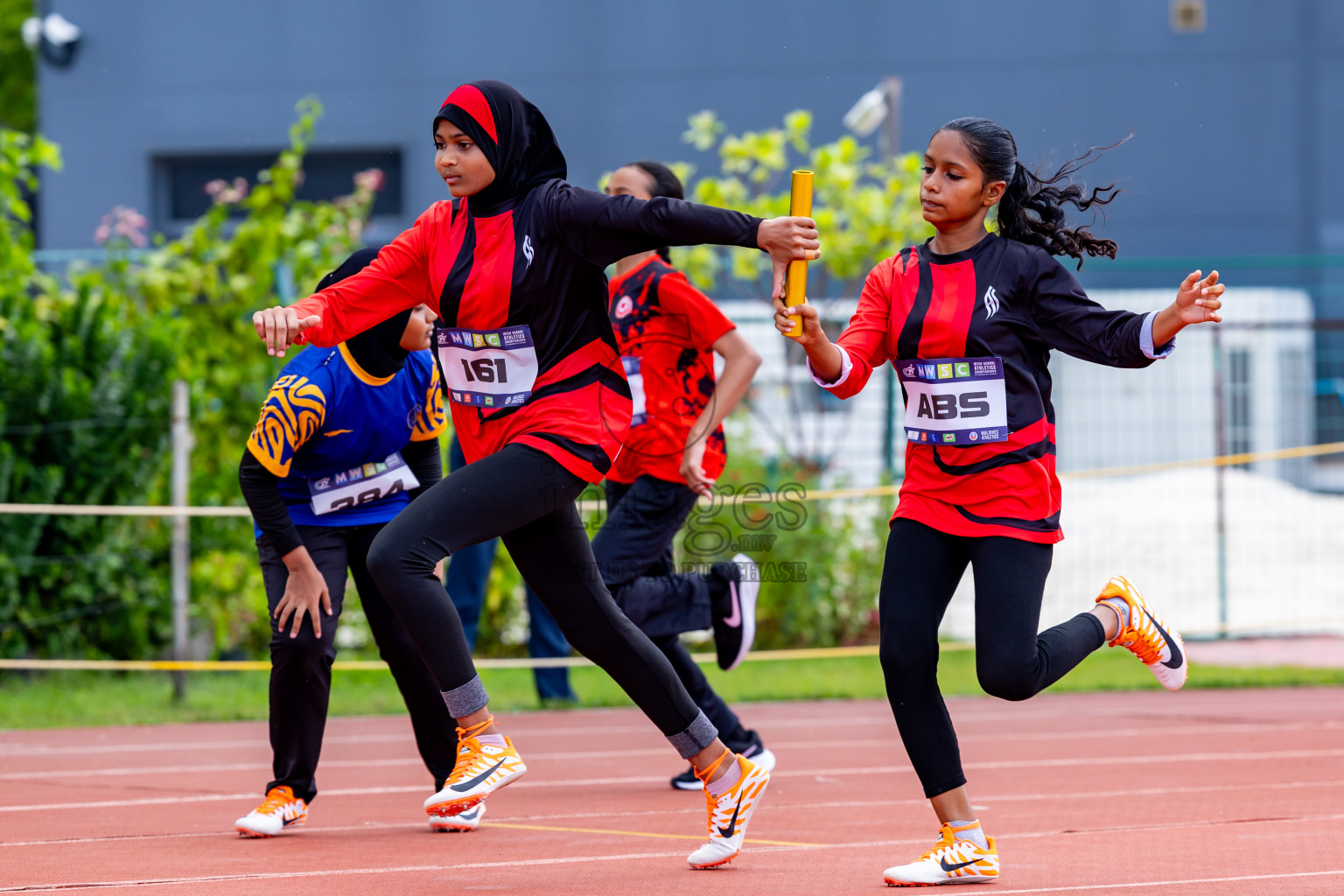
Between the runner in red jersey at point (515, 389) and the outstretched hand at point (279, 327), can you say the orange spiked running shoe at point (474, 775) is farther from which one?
the outstretched hand at point (279, 327)

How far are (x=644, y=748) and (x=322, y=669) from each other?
264cm

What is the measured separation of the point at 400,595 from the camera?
3906 millimetres

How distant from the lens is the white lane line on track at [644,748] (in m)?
6.45


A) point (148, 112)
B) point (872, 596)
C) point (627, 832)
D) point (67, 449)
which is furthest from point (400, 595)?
point (148, 112)

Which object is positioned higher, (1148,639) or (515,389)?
(515,389)

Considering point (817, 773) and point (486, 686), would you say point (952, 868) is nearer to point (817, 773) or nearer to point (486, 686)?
point (817, 773)

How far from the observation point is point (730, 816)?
13.6 ft

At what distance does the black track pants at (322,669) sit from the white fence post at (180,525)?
169 inches

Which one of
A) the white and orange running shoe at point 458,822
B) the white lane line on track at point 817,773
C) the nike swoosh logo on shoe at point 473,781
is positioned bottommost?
the white lane line on track at point 817,773

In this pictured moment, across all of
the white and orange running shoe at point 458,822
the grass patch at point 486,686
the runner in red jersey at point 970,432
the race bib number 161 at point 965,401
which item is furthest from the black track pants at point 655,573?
the grass patch at point 486,686

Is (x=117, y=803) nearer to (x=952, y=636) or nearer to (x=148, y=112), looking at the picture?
(x=952, y=636)

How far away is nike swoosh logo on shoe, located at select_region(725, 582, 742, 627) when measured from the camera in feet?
19.9

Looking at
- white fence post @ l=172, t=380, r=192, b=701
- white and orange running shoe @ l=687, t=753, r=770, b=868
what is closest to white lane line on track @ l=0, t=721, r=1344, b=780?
white fence post @ l=172, t=380, r=192, b=701

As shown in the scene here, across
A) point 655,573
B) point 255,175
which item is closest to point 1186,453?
point 655,573
